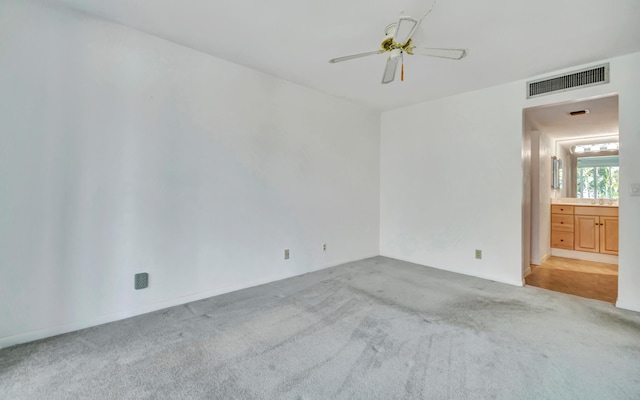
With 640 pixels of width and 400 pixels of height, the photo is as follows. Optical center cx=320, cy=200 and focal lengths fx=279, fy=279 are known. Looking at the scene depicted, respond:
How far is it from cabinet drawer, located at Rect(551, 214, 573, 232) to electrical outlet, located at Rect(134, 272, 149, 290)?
633 cm

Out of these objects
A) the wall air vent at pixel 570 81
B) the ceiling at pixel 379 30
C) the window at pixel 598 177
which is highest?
the ceiling at pixel 379 30

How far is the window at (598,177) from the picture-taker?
4.93 m

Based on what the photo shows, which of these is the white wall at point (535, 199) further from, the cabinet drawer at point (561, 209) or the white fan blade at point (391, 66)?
the white fan blade at point (391, 66)

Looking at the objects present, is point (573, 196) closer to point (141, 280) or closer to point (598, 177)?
point (598, 177)

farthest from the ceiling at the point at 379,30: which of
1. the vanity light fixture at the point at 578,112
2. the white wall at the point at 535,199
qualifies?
the white wall at the point at 535,199

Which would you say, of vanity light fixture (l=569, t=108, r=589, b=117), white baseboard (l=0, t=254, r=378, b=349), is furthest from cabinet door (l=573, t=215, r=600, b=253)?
white baseboard (l=0, t=254, r=378, b=349)

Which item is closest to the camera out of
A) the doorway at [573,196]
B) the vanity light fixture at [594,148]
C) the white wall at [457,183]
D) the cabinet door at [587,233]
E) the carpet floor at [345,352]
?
the carpet floor at [345,352]

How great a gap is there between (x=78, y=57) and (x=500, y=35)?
3.38 metres

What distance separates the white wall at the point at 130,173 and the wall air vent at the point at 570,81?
2.64 metres

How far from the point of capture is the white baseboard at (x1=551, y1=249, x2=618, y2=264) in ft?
14.5

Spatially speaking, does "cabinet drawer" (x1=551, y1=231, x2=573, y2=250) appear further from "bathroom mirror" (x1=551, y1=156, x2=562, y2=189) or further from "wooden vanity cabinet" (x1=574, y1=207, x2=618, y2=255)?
"bathroom mirror" (x1=551, y1=156, x2=562, y2=189)

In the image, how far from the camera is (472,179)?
3.72 m

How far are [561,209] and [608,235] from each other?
73cm

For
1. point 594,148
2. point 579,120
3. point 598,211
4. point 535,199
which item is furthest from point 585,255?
point 579,120
